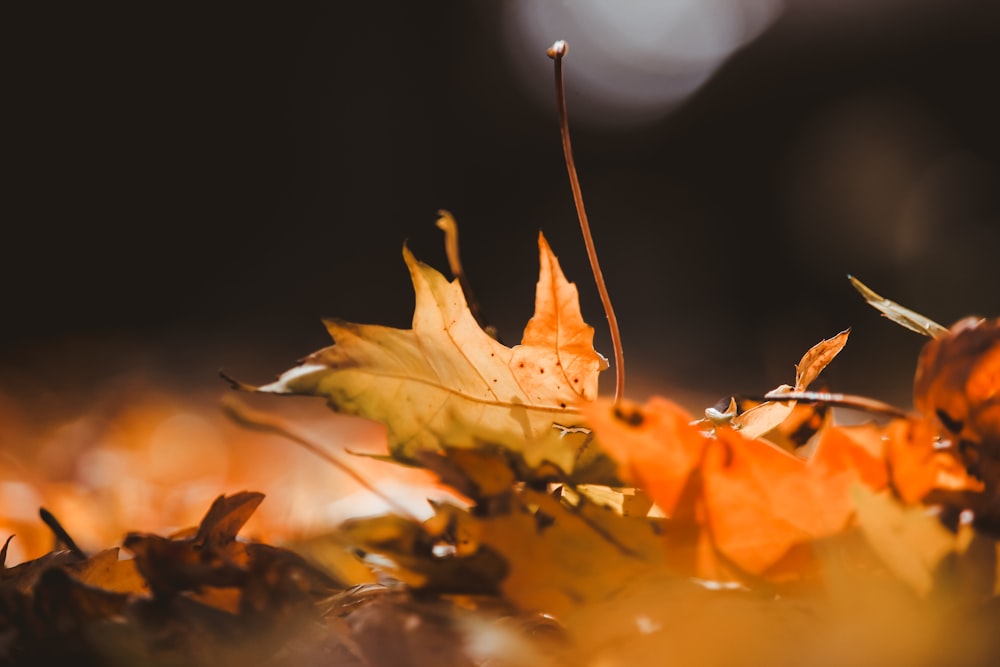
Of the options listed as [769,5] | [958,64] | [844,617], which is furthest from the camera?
[769,5]

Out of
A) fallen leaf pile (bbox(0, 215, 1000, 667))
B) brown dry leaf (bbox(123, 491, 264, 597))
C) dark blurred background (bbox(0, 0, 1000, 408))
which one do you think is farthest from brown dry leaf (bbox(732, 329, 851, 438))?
dark blurred background (bbox(0, 0, 1000, 408))

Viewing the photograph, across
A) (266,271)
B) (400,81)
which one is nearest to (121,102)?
(266,271)

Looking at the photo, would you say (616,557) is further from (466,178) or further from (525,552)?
(466,178)

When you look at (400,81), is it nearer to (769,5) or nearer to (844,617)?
(769,5)

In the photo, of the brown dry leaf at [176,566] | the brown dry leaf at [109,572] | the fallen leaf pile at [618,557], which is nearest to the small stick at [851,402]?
the fallen leaf pile at [618,557]

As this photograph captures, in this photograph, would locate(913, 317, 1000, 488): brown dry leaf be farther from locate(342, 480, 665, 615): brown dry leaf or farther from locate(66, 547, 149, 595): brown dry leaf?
locate(66, 547, 149, 595): brown dry leaf

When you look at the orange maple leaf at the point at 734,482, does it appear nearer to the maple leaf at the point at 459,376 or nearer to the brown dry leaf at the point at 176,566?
the maple leaf at the point at 459,376
